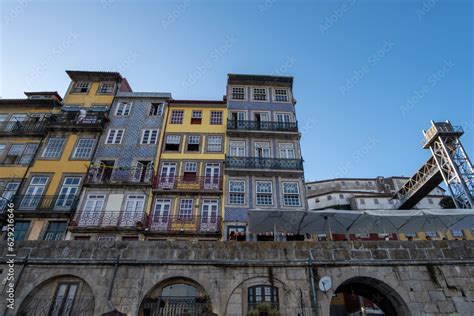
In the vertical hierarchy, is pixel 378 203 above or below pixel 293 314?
above

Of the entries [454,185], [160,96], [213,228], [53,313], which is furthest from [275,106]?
[53,313]

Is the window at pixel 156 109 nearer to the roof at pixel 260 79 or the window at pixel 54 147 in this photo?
the roof at pixel 260 79

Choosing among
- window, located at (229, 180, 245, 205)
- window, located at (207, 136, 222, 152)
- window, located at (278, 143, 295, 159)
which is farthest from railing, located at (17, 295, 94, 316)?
Answer: window, located at (278, 143, 295, 159)

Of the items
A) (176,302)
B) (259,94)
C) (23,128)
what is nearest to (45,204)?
(23,128)

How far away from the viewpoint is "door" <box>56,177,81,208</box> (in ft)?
55.4

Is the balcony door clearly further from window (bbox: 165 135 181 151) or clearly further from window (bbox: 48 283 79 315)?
window (bbox: 48 283 79 315)

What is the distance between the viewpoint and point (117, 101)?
22.0 m

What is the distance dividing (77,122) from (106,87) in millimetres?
4332

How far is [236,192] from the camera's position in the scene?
17859 mm

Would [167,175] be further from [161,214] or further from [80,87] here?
[80,87]

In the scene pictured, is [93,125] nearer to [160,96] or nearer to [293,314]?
[160,96]

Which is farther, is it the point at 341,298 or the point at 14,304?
the point at 341,298

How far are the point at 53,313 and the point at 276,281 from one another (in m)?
7.49

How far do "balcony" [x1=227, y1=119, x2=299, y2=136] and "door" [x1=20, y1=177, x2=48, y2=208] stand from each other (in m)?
12.6
